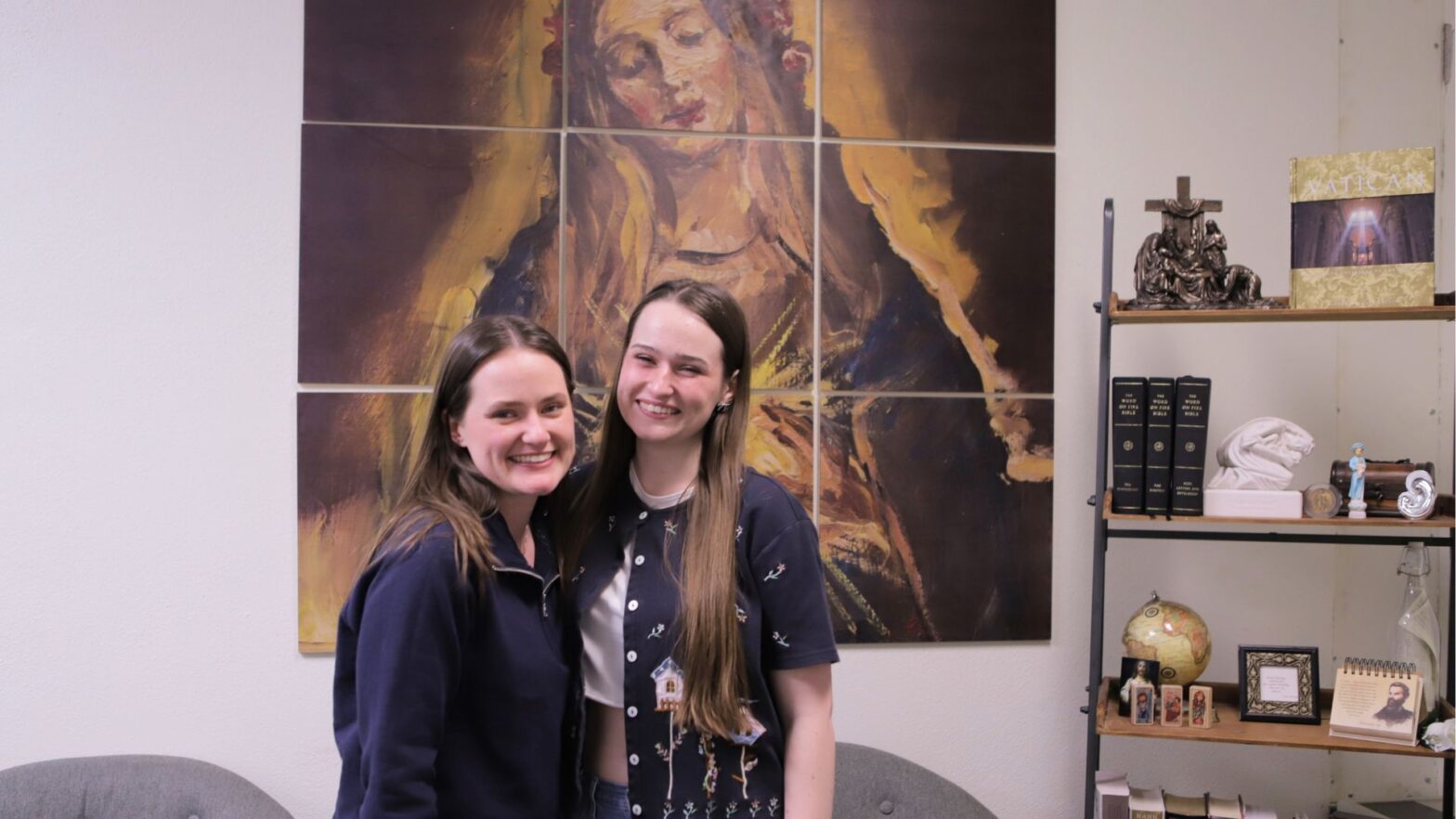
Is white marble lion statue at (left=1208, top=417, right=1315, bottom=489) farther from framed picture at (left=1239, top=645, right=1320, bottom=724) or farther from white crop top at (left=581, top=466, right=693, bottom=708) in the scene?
white crop top at (left=581, top=466, right=693, bottom=708)

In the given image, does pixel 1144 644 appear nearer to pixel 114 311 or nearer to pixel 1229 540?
pixel 1229 540

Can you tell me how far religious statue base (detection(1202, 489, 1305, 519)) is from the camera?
240 cm

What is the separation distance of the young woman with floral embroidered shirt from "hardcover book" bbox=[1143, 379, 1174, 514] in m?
1.16

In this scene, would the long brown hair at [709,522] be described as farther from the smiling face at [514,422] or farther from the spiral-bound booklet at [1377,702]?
the spiral-bound booklet at [1377,702]

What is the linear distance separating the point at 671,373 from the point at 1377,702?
6.08 feet

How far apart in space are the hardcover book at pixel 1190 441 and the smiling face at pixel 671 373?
1313 millimetres

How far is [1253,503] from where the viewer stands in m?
2.42

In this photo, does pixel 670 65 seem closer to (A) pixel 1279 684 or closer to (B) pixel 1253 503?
(B) pixel 1253 503

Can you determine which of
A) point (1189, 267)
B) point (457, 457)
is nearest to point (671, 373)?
point (457, 457)

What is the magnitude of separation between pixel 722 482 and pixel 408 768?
62 cm

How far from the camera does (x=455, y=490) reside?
5.21ft

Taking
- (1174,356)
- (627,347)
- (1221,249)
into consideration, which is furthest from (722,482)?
(1174,356)

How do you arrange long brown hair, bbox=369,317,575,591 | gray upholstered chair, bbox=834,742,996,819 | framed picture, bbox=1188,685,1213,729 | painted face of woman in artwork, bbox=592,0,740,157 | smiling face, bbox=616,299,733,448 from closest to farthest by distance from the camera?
long brown hair, bbox=369,317,575,591 → smiling face, bbox=616,299,733,448 → framed picture, bbox=1188,685,1213,729 → gray upholstered chair, bbox=834,742,996,819 → painted face of woman in artwork, bbox=592,0,740,157

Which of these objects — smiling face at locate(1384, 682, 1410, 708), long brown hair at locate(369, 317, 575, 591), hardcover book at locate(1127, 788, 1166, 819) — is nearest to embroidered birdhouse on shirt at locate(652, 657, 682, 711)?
long brown hair at locate(369, 317, 575, 591)
